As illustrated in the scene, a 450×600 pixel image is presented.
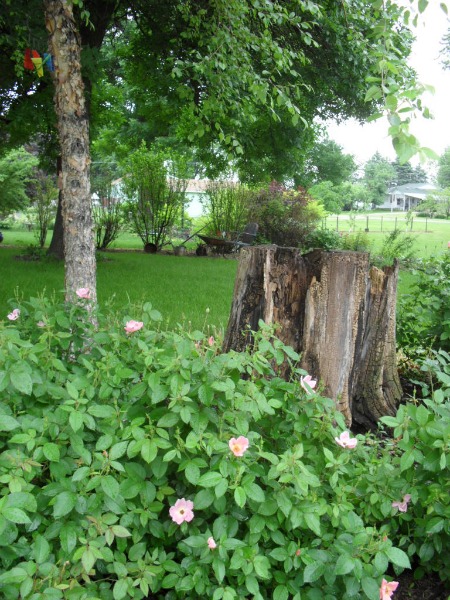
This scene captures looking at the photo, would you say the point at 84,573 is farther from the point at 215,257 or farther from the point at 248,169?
the point at 215,257

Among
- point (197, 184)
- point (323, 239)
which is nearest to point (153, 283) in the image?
point (323, 239)

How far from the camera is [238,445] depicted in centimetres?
174

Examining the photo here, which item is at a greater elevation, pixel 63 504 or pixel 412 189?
pixel 412 189

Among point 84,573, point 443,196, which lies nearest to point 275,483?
point 84,573

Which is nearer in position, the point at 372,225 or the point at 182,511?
the point at 182,511

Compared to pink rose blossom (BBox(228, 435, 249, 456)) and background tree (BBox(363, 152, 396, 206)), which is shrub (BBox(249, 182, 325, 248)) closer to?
pink rose blossom (BBox(228, 435, 249, 456))

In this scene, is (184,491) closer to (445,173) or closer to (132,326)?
(132,326)

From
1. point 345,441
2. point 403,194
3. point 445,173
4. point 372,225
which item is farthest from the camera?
point 403,194

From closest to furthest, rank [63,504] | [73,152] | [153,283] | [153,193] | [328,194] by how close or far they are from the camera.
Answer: [63,504] → [73,152] → [153,283] → [153,193] → [328,194]

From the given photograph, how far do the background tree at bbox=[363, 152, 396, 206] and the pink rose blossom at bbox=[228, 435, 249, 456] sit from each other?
60968mm

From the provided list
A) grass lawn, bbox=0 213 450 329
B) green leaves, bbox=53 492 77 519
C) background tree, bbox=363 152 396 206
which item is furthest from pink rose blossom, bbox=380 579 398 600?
background tree, bbox=363 152 396 206

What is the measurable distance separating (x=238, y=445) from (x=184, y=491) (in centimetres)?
28

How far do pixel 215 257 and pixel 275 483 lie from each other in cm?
1447

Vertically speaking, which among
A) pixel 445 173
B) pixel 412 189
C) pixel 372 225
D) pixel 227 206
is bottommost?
pixel 372 225
